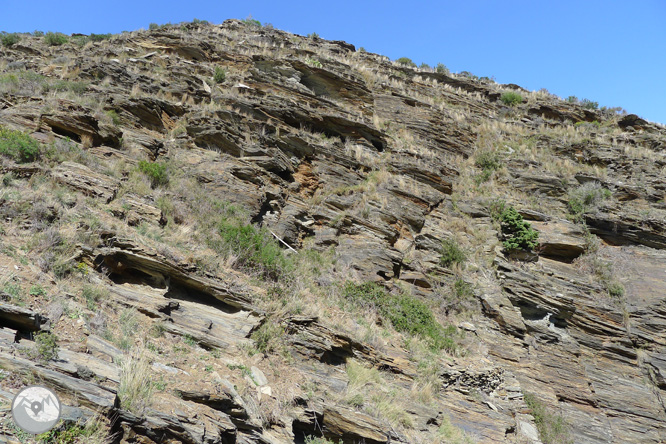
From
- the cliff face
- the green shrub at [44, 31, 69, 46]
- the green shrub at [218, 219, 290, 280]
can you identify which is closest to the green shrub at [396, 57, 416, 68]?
the cliff face

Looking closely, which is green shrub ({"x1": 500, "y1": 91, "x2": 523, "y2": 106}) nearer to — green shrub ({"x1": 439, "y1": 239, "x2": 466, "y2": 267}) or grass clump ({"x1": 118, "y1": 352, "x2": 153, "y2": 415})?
green shrub ({"x1": 439, "y1": 239, "x2": 466, "y2": 267})

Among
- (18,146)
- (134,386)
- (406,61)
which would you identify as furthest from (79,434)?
(406,61)

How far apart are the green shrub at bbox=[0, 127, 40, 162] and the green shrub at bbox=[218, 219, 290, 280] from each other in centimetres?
431

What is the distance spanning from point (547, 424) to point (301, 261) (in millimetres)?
6880

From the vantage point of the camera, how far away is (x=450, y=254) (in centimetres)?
1252

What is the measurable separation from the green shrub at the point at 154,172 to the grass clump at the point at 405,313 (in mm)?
5831

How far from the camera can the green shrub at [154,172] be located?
10.2 meters

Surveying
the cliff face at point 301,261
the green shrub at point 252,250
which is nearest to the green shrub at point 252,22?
the cliff face at point 301,261

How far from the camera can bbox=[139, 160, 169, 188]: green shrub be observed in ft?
33.5

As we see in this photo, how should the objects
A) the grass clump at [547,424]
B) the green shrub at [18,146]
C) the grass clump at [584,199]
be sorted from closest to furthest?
the green shrub at [18,146] < the grass clump at [547,424] < the grass clump at [584,199]

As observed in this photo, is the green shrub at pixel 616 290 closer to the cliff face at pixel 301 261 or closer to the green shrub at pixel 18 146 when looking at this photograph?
the cliff face at pixel 301 261

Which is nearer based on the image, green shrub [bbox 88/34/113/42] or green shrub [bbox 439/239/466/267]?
green shrub [bbox 439/239/466/267]

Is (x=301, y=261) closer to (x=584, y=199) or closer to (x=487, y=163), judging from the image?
(x=487, y=163)

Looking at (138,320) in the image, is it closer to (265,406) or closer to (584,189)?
(265,406)
